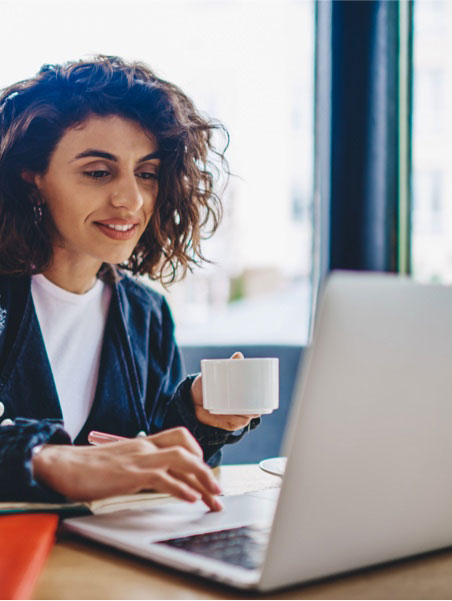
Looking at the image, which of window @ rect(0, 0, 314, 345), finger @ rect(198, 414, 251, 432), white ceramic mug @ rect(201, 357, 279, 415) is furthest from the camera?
window @ rect(0, 0, 314, 345)

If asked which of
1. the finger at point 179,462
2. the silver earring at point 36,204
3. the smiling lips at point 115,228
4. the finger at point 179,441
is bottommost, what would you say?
the finger at point 179,462

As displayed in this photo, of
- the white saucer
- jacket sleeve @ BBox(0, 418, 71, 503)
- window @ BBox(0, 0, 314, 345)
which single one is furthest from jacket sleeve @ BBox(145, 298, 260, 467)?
window @ BBox(0, 0, 314, 345)

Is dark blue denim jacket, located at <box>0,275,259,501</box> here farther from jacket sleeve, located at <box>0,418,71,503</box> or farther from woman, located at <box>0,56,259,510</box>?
jacket sleeve, located at <box>0,418,71,503</box>

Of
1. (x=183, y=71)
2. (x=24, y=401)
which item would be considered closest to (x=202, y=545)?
(x=24, y=401)

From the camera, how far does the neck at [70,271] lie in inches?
55.8

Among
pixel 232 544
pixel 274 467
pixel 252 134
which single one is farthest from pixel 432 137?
pixel 232 544

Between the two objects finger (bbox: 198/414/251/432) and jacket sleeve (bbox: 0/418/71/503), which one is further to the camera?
finger (bbox: 198/414/251/432)

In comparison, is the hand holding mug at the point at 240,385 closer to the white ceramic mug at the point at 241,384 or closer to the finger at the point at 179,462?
the white ceramic mug at the point at 241,384

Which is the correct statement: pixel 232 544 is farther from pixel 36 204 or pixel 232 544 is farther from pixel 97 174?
pixel 36 204

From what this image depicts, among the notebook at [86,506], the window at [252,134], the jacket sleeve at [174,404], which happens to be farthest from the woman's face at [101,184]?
the window at [252,134]

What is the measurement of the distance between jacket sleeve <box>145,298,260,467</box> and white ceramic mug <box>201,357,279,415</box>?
18 cm

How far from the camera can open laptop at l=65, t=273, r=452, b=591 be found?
509 millimetres

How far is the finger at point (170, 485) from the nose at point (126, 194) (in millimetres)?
727

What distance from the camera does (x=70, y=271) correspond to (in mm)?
1420
